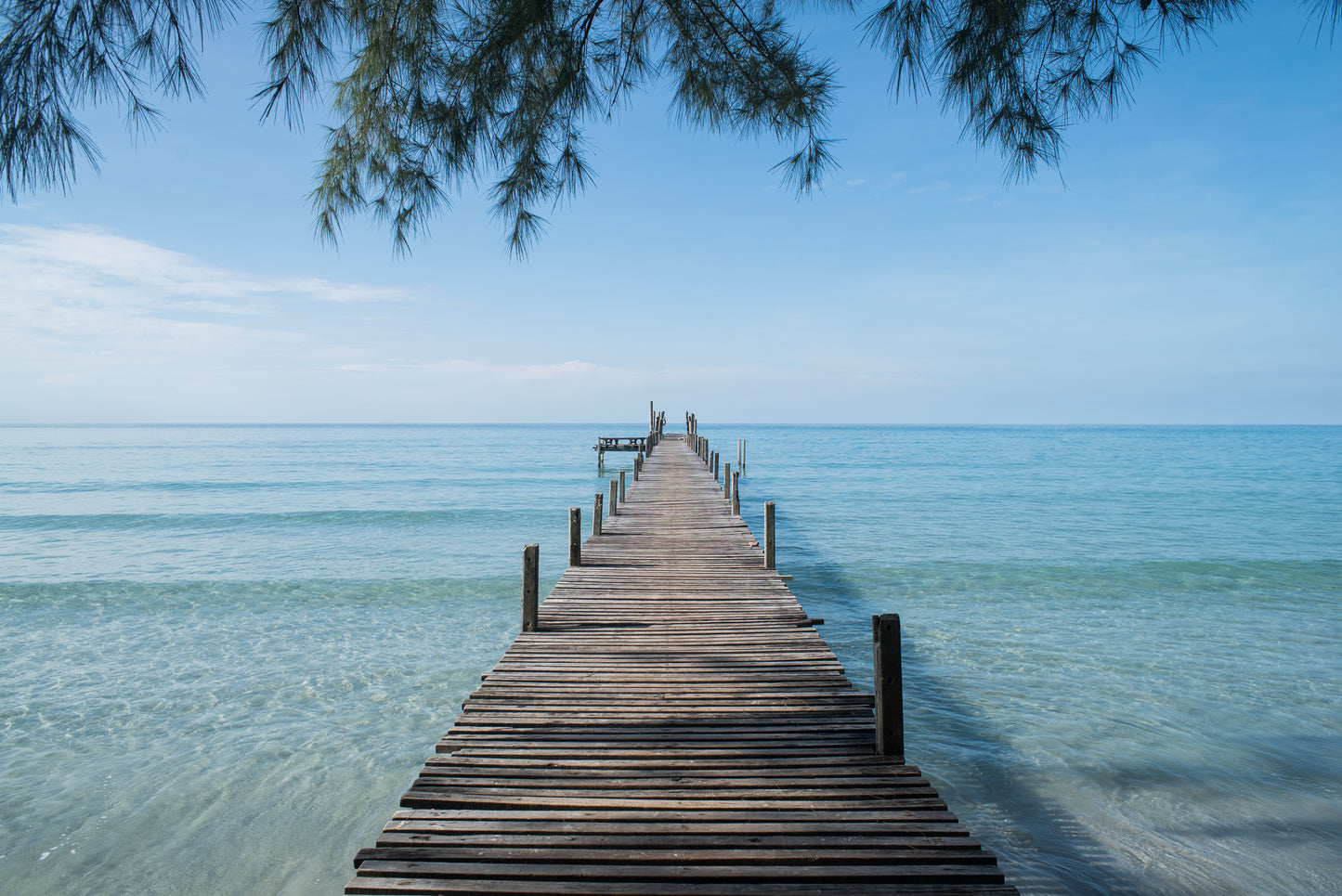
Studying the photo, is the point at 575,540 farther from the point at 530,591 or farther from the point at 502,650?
the point at 530,591

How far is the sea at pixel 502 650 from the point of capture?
5.34m

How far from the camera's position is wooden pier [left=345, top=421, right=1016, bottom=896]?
10.4 feet

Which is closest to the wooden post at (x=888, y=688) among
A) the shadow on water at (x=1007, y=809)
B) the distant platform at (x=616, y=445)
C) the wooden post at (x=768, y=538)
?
the shadow on water at (x=1007, y=809)

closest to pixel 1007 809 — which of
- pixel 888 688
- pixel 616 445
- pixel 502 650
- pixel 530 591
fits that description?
pixel 888 688

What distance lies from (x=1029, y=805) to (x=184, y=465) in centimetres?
5597

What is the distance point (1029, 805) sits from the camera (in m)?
5.83

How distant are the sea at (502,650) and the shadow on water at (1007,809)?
3 centimetres

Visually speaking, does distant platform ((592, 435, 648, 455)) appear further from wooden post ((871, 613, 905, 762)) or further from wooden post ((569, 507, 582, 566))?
wooden post ((871, 613, 905, 762))

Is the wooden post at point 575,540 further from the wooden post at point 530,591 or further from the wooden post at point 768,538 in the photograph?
the wooden post at point 530,591

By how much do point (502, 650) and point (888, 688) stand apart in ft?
23.1

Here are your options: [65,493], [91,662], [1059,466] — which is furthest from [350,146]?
[1059,466]

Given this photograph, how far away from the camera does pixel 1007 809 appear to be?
577 centimetres

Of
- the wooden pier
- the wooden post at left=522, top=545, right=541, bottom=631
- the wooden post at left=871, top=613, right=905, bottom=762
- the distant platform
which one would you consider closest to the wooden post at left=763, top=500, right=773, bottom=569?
the wooden pier

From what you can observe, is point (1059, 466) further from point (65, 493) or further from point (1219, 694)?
point (65, 493)
